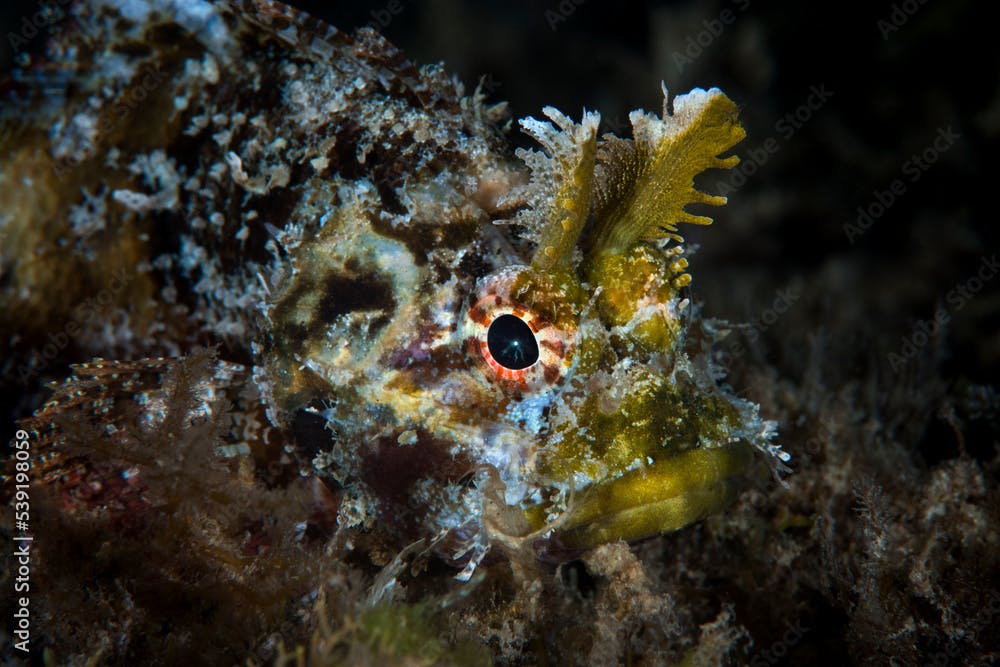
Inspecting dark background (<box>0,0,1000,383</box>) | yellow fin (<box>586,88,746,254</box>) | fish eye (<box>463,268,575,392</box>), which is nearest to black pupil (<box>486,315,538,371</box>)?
fish eye (<box>463,268,575,392</box>)

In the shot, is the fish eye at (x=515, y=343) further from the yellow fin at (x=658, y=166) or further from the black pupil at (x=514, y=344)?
the yellow fin at (x=658, y=166)

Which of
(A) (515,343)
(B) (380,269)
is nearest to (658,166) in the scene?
(A) (515,343)

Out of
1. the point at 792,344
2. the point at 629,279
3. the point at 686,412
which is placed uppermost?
the point at 629,279

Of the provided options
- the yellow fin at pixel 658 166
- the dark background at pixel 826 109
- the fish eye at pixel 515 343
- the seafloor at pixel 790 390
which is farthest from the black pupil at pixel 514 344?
the dark background at pixel 826 109

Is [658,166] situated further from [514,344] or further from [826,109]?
[826,109]

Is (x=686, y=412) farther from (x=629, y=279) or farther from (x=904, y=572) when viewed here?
(x=904, y=572)

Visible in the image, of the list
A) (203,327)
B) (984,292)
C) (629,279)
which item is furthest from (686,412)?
(984,292)

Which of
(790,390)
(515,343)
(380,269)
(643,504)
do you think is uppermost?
(515,343)
